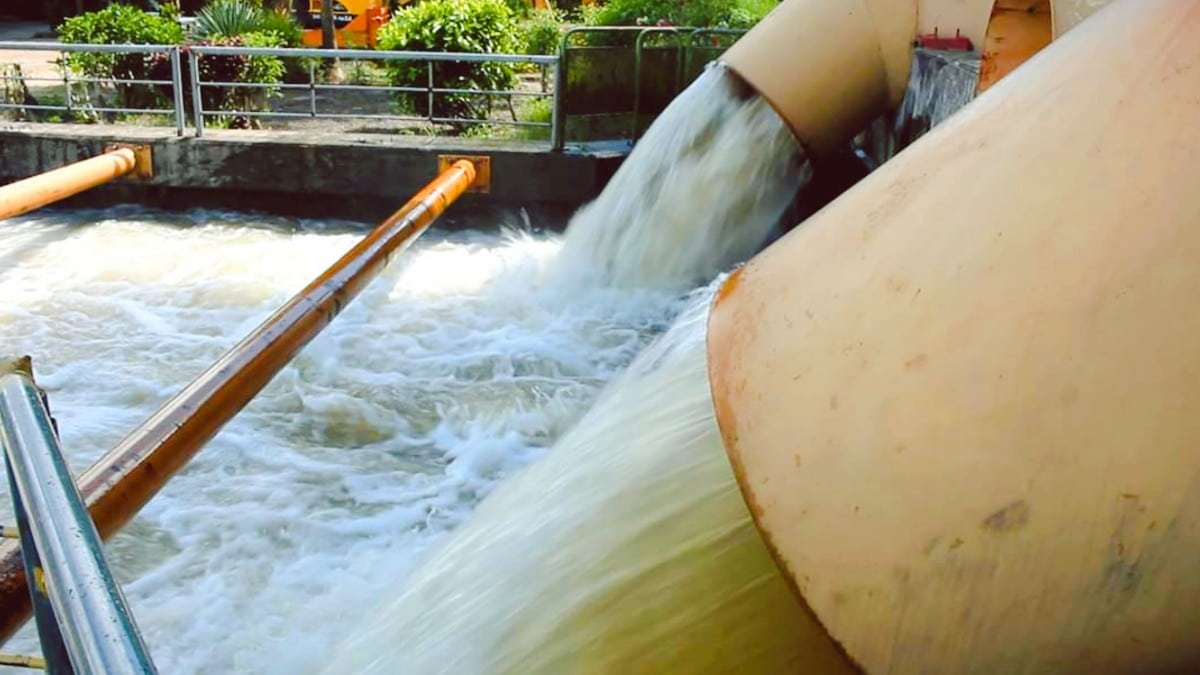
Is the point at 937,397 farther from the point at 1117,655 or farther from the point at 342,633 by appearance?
the point at 342,633

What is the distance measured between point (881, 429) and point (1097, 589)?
1.15 feet

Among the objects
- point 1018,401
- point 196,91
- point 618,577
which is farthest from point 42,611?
point 196,91

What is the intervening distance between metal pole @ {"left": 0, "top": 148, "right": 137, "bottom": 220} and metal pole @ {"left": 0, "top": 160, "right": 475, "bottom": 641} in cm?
251

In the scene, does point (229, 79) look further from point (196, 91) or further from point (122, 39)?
point (196, 91)

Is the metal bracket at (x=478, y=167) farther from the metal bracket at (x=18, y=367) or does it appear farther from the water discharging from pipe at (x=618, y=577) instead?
the metal bracket at (x=18, y=367)

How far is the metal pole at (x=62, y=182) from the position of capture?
6.05 m

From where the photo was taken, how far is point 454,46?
32.0 ft

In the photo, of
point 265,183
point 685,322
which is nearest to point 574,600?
point 685,322

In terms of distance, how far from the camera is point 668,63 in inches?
300

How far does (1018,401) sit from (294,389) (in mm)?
4161

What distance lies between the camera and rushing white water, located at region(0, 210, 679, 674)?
345 cm

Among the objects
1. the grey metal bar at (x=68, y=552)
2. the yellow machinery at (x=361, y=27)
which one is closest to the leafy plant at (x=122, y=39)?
the yellow machinery at (x=361, y=27)

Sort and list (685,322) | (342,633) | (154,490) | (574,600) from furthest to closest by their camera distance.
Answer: (685,322), (342,633), (154,490), (574,600)

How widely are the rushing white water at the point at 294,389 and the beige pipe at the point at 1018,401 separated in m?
2.04
